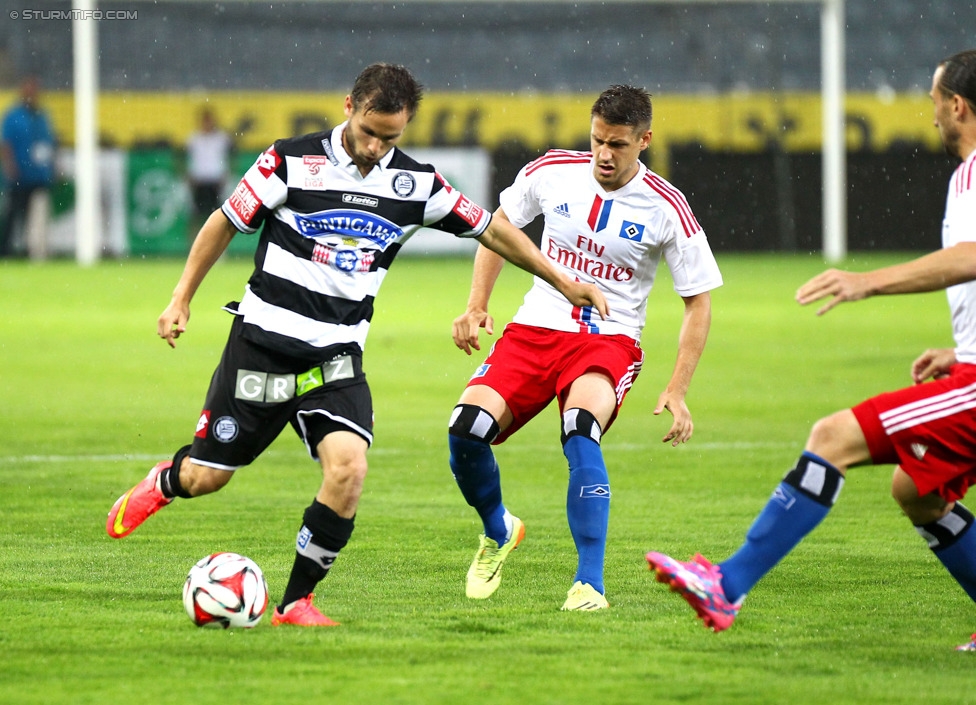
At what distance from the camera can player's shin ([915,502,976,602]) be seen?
4738 millimetres

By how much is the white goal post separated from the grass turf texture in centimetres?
871

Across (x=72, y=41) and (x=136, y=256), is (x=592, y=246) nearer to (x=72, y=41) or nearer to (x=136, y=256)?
(x=136, y=256)

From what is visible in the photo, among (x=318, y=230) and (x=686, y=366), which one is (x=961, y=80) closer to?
(x=686, y=366)

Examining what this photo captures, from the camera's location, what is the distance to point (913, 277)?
4164 mm

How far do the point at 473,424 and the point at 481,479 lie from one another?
0.24m

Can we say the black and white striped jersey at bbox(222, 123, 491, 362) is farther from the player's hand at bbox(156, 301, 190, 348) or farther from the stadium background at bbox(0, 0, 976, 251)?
the stadium background at bbox(0, 0, 976, 251)

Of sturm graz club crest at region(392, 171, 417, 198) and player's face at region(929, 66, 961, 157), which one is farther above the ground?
player's face at region(929, 66, 961, 157)

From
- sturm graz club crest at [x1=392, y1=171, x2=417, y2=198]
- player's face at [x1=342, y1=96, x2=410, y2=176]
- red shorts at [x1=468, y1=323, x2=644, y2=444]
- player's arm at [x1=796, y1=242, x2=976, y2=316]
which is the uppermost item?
player's face at [x1=342, y1=96, x2=410, y2=176]

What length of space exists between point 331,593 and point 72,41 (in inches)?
865

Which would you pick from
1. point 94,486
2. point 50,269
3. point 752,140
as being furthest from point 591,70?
point 94,486

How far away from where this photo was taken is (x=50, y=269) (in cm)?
2153

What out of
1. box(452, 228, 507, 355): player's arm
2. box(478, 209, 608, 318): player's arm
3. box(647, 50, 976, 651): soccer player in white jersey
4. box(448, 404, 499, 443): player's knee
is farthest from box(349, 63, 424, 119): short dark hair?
box(647, 50, 976, 651): soccer player in white jersey

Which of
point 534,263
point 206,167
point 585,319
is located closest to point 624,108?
point 534,263

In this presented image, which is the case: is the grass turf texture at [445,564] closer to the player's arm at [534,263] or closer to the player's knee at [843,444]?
the player's knee at [843,444]
